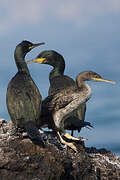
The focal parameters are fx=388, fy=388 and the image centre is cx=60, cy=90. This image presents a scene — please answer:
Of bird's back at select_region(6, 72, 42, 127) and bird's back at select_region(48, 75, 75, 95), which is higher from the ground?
bird's back at select_region(48, 75, 75, 95)

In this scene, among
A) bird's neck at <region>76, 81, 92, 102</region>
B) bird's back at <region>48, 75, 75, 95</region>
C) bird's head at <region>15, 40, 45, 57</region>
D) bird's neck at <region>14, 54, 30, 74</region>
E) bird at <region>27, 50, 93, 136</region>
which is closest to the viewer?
bird's neck at <region>76, 81, 92, 102</region>

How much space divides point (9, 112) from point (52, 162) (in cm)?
146

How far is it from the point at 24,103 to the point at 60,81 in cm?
231

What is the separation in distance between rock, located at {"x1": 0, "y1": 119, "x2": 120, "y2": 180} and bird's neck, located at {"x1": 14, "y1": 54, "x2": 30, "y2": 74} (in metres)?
1.31

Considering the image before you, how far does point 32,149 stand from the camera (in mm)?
7188

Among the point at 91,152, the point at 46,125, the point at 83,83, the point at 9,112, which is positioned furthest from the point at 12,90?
the point at 91,152

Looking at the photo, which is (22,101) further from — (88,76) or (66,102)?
(88,76)

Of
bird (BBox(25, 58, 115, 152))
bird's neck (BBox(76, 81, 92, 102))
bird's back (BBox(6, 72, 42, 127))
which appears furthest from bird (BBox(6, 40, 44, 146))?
bird's neck (BBox(76, 81, 92, 102))

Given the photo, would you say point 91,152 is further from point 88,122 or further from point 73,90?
point 73,90

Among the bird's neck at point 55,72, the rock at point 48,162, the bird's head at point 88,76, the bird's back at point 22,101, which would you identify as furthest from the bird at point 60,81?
the bird's back at point 22,101

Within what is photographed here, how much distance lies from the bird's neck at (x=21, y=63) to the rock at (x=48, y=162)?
4.31ft

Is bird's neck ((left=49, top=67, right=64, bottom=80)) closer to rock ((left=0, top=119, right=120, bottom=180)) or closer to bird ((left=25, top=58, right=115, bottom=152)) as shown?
bird ((left=25, top=58, right=115, bottom=152))

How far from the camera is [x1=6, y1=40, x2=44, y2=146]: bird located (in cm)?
736

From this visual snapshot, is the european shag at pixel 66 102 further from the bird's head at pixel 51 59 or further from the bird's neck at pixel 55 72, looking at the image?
the bird's head at pixel 51 59
